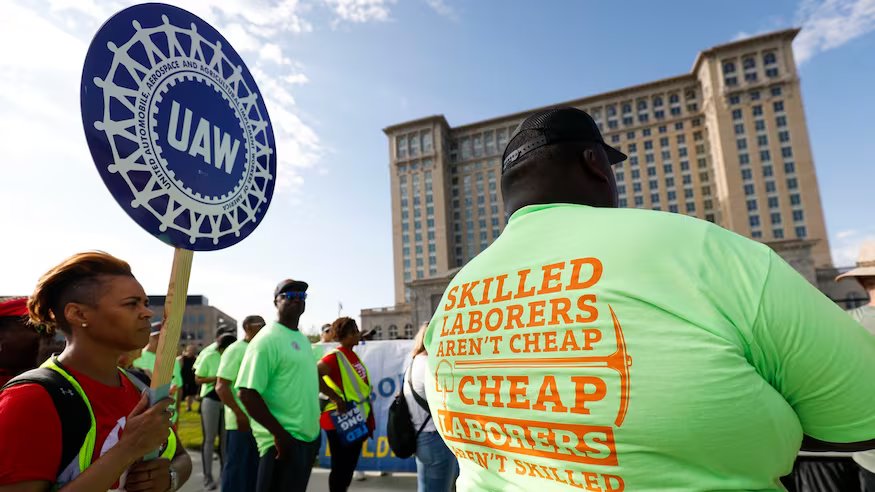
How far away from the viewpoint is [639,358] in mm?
1028

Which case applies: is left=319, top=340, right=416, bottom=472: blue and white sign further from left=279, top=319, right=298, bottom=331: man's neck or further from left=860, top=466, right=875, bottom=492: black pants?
left=860, top=466, right=875, bottom=492: black pants

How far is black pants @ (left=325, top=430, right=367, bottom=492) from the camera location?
452cm

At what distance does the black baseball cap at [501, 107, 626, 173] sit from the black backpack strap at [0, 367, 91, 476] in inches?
62.0

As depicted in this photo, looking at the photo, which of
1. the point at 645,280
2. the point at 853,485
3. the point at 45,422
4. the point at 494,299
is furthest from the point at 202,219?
the point at 853,485

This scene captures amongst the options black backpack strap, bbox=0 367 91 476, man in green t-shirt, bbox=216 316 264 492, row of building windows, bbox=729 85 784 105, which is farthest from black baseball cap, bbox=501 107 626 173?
row of building windows, bbox=729 85 784 105

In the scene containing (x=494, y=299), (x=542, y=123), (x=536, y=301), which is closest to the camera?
(x=536, y=301)

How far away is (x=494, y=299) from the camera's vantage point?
1.31 m

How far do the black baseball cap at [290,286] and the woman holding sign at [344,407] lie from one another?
3.72 ft

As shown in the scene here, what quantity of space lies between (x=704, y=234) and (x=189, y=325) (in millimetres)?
89336

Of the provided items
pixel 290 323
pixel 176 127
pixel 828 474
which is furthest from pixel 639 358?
pixel 828 474

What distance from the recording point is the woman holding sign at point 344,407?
180 inches

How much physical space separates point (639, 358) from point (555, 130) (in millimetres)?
683

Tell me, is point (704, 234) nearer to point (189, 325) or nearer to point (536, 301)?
point (536, 301)

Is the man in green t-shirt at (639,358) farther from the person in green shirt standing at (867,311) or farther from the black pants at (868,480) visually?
the black pants at (868,480)
